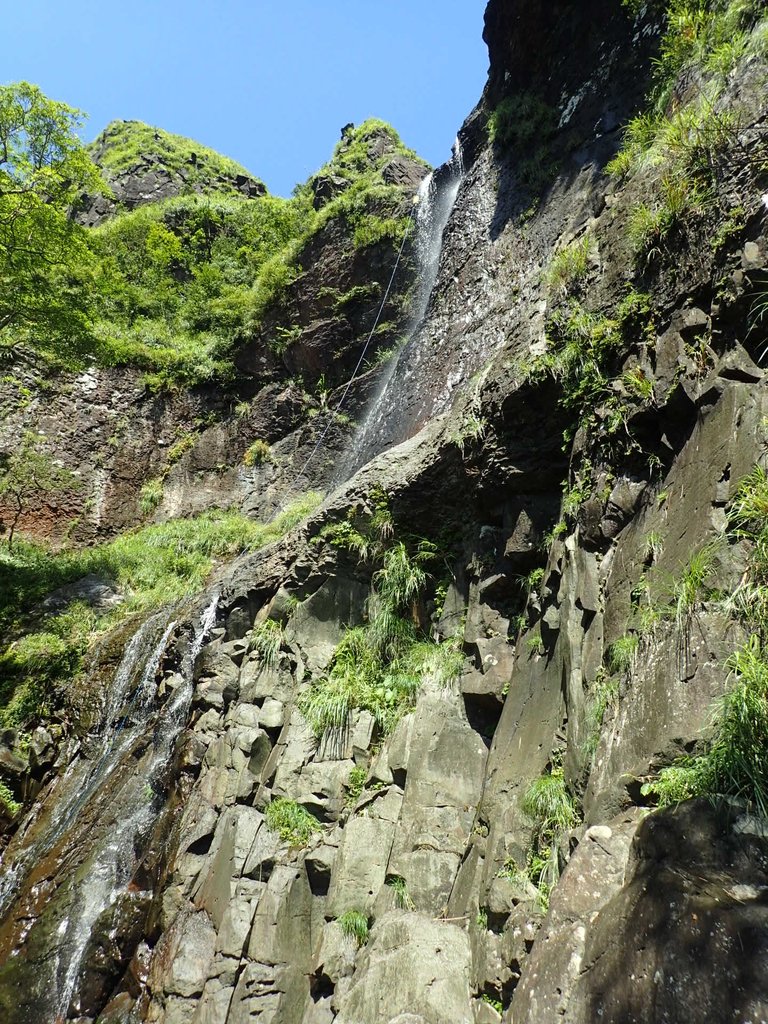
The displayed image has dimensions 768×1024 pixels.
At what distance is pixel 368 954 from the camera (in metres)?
4.45

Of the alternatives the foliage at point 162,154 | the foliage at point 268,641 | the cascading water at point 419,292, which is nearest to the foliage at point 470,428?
the foliage at point 268,641

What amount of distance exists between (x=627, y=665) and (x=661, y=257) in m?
3.16

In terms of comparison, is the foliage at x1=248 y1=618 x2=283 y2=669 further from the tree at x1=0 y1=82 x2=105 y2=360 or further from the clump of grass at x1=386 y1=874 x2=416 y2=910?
the tree at x1=0 y1=82 x2=105 y2=360

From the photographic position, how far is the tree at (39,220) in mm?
11094

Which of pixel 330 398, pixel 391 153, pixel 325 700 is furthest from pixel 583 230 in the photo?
pixel 391 153

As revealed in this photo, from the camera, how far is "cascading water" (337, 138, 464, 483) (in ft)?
39.0

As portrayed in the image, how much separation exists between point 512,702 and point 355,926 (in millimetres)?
2036

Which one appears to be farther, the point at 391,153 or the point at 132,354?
the point at 391,153

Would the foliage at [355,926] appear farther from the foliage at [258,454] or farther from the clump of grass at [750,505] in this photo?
the foliage at [258,454]

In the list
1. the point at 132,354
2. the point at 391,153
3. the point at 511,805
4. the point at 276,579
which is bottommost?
the point at 511,805

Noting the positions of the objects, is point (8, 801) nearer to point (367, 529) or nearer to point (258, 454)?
point (367, 529)

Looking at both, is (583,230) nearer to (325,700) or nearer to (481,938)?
(325,700)

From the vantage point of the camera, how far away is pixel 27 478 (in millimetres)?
13945

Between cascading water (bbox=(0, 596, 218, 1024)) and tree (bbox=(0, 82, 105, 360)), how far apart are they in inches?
245
